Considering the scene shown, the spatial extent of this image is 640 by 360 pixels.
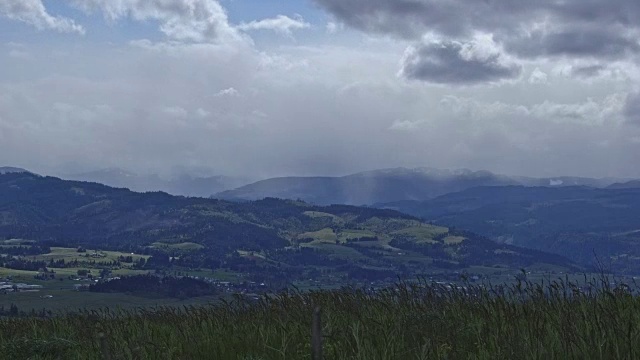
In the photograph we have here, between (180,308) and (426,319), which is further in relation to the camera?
(180,308)

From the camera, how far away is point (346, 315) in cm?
884

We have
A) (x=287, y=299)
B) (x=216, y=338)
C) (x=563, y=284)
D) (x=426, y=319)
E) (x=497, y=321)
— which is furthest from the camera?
(x=287, y=299)

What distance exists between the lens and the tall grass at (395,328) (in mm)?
5680

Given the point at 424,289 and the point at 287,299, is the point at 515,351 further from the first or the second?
the point at 287,299

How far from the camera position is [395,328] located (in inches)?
269

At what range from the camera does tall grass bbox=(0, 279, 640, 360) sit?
5680 mm

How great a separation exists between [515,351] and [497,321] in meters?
1.57

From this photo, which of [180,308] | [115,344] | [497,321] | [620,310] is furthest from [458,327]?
[180,308]

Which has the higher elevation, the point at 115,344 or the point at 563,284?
the point at 563,284

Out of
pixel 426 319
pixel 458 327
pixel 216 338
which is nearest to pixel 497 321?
pixel 458 327

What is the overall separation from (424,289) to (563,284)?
2.46 m

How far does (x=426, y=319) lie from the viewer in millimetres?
7570

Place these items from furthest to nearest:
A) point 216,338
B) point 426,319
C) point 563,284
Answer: point 563,284, point 216,338, point 426,319

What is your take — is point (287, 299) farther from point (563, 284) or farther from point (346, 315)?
point (563, 284)
